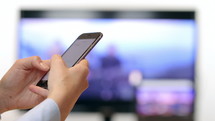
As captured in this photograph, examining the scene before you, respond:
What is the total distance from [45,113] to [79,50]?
30cm

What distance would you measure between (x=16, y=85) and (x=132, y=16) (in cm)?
197

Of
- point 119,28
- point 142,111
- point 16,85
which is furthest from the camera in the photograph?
point 119,28

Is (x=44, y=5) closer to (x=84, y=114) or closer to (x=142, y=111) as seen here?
(x=84, y=114)

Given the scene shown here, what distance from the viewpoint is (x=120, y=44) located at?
2.86 m

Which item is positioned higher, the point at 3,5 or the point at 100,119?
the point at 3,5

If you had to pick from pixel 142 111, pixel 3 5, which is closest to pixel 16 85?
pixel 142 111

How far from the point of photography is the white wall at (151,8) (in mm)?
2928

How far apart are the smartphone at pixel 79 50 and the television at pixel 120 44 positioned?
1838mm

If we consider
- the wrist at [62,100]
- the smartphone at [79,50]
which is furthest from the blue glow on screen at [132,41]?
the wrist at [62,100]

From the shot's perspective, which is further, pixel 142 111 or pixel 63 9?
pixel 63 9

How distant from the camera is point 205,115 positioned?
2998 mm

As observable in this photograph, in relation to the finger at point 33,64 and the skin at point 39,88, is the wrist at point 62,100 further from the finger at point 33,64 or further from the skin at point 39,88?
the finger at point 33,64

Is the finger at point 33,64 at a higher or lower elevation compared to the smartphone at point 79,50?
lower

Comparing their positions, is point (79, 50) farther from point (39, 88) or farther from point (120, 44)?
point (120, 44)
